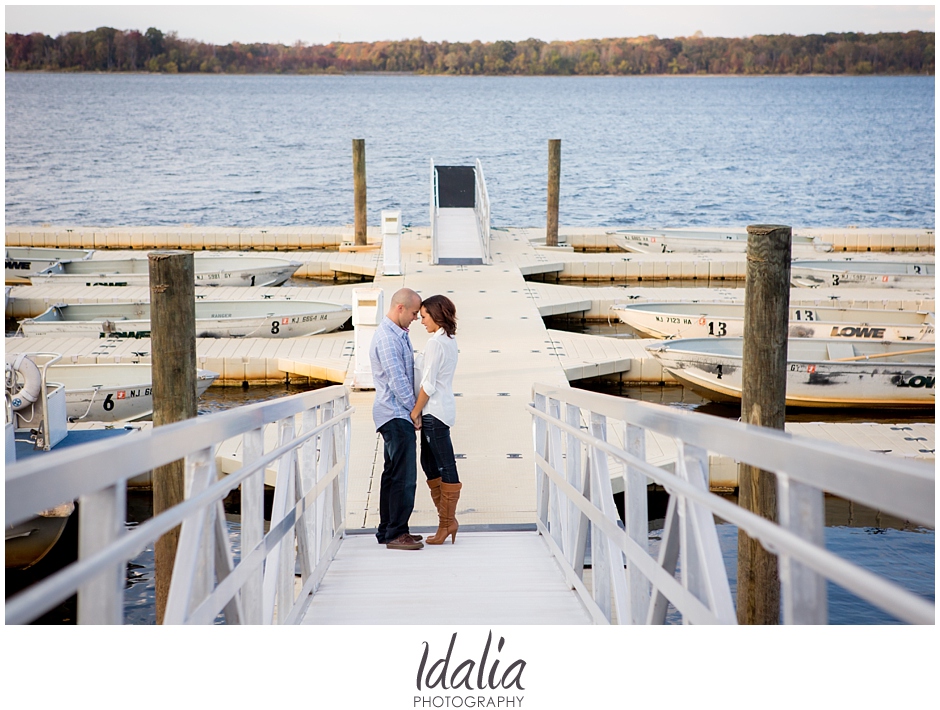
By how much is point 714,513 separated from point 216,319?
12.3 metres

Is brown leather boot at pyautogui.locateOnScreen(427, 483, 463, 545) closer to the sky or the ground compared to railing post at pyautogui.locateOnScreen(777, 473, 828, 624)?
closer to the ground

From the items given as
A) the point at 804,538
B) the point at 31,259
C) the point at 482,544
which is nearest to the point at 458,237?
the point at 31,259

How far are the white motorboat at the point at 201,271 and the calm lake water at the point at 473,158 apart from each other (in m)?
23.2

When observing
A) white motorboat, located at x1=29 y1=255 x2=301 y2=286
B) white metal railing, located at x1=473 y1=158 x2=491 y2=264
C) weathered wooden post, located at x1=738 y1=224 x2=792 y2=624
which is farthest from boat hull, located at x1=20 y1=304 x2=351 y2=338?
weathered wooden post, located at x1=738 y1=224 x2=792 y2=624

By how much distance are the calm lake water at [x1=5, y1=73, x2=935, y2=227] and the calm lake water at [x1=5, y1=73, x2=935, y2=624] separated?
238 mm

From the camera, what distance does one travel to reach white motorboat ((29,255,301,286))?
16.8 metres

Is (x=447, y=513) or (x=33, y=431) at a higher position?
(x=447, y=513)

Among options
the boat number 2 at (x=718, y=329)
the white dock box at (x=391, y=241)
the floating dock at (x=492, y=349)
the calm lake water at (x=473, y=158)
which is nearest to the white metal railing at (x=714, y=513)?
the floating dock at (x=492, y=349)

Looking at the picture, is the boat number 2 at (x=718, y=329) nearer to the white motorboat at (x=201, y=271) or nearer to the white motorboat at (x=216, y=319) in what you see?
the white motorboat at (x=216, y=319)

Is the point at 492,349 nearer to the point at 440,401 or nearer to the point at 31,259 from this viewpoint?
the point at 440,401

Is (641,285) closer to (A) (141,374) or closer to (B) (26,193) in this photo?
(A) (141,374)

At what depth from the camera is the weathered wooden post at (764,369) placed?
18.5 feet

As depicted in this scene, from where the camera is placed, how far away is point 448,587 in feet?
14.7

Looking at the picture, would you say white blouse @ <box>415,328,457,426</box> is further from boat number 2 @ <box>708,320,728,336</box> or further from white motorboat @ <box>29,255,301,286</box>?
white motorboat @ <box>29,255,301,286</box>
